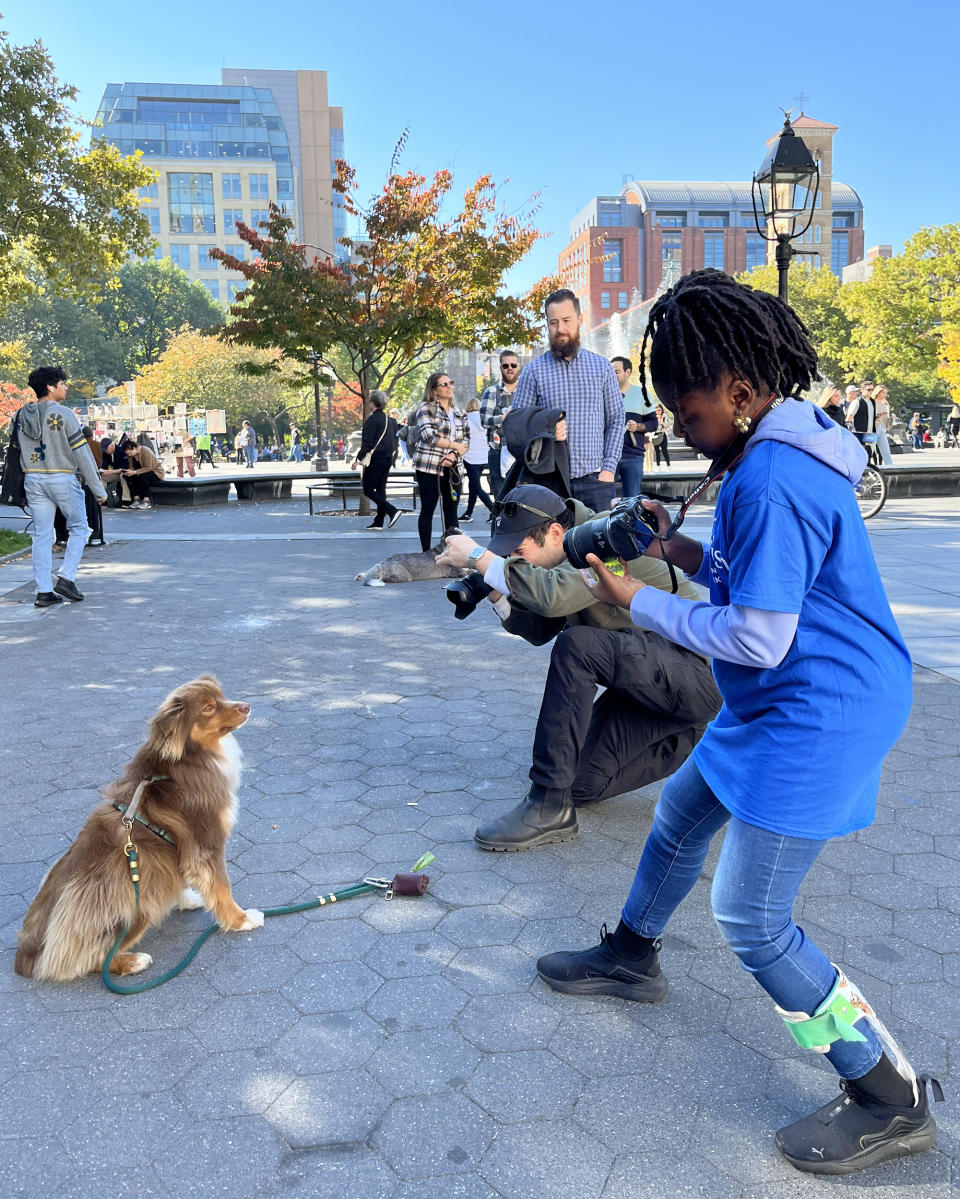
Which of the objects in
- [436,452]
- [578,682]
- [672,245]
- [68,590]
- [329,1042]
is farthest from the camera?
[672,245]

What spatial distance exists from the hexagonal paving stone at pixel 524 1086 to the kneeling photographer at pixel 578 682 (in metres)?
1.21

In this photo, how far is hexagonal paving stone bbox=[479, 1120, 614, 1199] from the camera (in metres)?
2.03

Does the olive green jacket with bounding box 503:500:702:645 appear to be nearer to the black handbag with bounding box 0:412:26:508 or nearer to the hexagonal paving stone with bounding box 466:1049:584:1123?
the hexagonal paving stone with bounding box 466:1049:584:1123

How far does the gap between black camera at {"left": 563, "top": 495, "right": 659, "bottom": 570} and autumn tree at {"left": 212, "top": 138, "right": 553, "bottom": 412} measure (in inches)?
530

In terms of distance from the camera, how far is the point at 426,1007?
270 centimetres

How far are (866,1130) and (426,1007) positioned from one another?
1193 mm

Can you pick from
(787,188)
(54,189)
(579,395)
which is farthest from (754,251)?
(579,395)

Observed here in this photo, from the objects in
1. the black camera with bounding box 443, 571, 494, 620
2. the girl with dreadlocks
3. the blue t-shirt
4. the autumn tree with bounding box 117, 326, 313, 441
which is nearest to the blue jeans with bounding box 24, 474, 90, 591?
the black camera with bounding box 443, 571, 494, 620

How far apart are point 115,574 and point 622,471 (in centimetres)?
612

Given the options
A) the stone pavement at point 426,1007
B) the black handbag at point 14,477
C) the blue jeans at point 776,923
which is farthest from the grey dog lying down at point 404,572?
the blue jeans at point 776,923

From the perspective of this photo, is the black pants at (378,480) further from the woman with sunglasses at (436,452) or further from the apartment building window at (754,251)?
the apartment building window at (754,251)

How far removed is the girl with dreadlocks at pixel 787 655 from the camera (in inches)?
71.2

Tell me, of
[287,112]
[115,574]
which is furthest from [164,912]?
[287,112]

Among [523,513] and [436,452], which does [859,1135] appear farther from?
[436,452]
